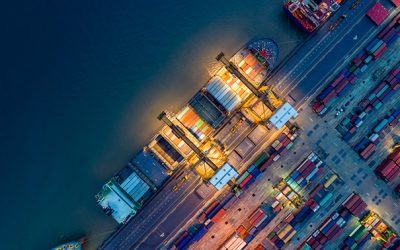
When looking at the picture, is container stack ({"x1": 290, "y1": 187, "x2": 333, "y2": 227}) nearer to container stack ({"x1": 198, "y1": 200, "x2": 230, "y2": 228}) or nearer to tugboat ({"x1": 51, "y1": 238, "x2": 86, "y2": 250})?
container stack ({"x1": 198, "y1": 200, "x2": 230, "y2": 228})

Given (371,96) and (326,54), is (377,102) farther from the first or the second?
(326,54)

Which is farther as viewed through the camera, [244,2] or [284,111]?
[244,2]

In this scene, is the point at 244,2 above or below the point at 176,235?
above

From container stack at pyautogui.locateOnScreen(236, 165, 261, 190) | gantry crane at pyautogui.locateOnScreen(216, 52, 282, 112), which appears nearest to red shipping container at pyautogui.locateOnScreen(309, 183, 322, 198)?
container stack at pyautogui.locateOnScreen(236, 165, 261, 190)

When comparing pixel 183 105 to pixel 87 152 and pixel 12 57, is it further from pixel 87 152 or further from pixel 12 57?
pixel 12 57

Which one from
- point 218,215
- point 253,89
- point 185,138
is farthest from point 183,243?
point 253,89

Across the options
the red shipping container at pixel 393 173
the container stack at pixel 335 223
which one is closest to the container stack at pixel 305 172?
the container stack at pixel 335 223

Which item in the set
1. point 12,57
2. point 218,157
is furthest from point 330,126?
point 12,57
